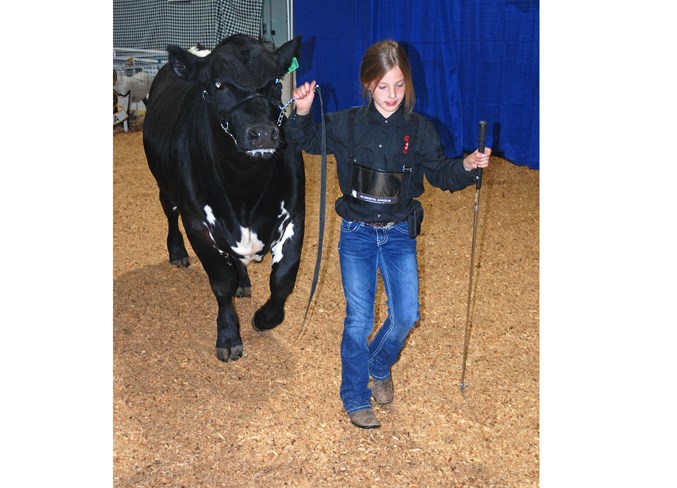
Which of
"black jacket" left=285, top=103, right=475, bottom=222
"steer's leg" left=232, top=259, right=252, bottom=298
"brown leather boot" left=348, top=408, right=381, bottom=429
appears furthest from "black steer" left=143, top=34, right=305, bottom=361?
"brown leather boot" left=348, top=408, right=381, bottom=429

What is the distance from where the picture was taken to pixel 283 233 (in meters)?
3.74

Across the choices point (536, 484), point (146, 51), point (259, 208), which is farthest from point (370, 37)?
point (536, 484)

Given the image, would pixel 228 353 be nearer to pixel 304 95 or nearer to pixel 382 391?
pixel 382 391

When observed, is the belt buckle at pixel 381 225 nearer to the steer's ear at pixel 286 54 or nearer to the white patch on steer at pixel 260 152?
the white patch on steer at pixel 260 152

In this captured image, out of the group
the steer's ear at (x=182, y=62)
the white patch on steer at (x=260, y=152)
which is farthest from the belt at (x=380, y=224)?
the steer's ear at (x=182, y=62)

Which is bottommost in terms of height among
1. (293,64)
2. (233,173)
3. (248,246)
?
(248,246)

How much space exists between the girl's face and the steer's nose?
0.45 metres

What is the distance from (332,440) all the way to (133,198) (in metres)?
4.43

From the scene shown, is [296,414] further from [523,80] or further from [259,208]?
[523,80]

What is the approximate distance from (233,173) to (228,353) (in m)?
0.93

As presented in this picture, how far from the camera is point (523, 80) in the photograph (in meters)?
7.96

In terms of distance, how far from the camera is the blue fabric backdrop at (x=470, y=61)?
7.87 m

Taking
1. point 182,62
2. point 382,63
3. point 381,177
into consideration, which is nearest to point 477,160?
point 381,177

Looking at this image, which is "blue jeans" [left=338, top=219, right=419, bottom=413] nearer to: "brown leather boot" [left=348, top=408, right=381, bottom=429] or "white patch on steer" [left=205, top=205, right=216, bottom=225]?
"brown leather boot" [left=348, top=408, right=381, bottom=429]
